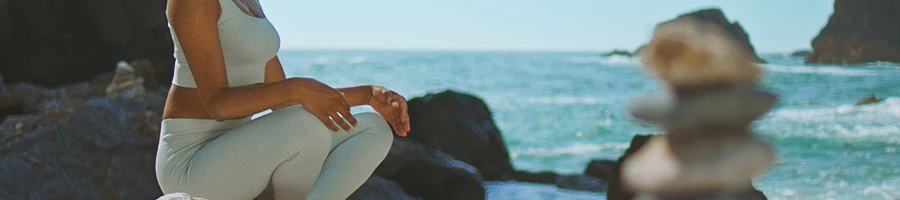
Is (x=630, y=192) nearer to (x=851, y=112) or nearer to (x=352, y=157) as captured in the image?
(x=352, y=157)

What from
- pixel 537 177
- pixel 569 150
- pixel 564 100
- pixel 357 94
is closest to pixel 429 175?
pixel 357 94

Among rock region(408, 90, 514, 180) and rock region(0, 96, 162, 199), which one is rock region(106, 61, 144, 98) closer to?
rock region(408, 90, 514, 180)

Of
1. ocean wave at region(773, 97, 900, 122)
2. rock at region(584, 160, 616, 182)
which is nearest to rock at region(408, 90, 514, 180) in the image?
rock at region(584, 160, 616, 182)

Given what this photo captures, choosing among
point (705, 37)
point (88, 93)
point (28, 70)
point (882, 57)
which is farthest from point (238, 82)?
point (882, 57)

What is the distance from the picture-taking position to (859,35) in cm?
1691

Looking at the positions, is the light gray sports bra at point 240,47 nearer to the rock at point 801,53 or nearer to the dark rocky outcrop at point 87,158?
the dark rocky outcrop at point 87,158

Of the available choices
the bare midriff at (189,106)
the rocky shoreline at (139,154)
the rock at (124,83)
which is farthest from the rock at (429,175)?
the rock at (124,83)

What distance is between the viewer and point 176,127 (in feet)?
6.94

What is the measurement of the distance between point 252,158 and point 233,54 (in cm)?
27

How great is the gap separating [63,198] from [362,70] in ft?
81.7

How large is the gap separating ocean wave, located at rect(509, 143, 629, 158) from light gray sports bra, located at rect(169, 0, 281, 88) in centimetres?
1182

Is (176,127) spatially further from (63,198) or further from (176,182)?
(63,198)

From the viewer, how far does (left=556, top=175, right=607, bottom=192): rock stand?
595 cm

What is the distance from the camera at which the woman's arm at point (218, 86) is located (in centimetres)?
196
